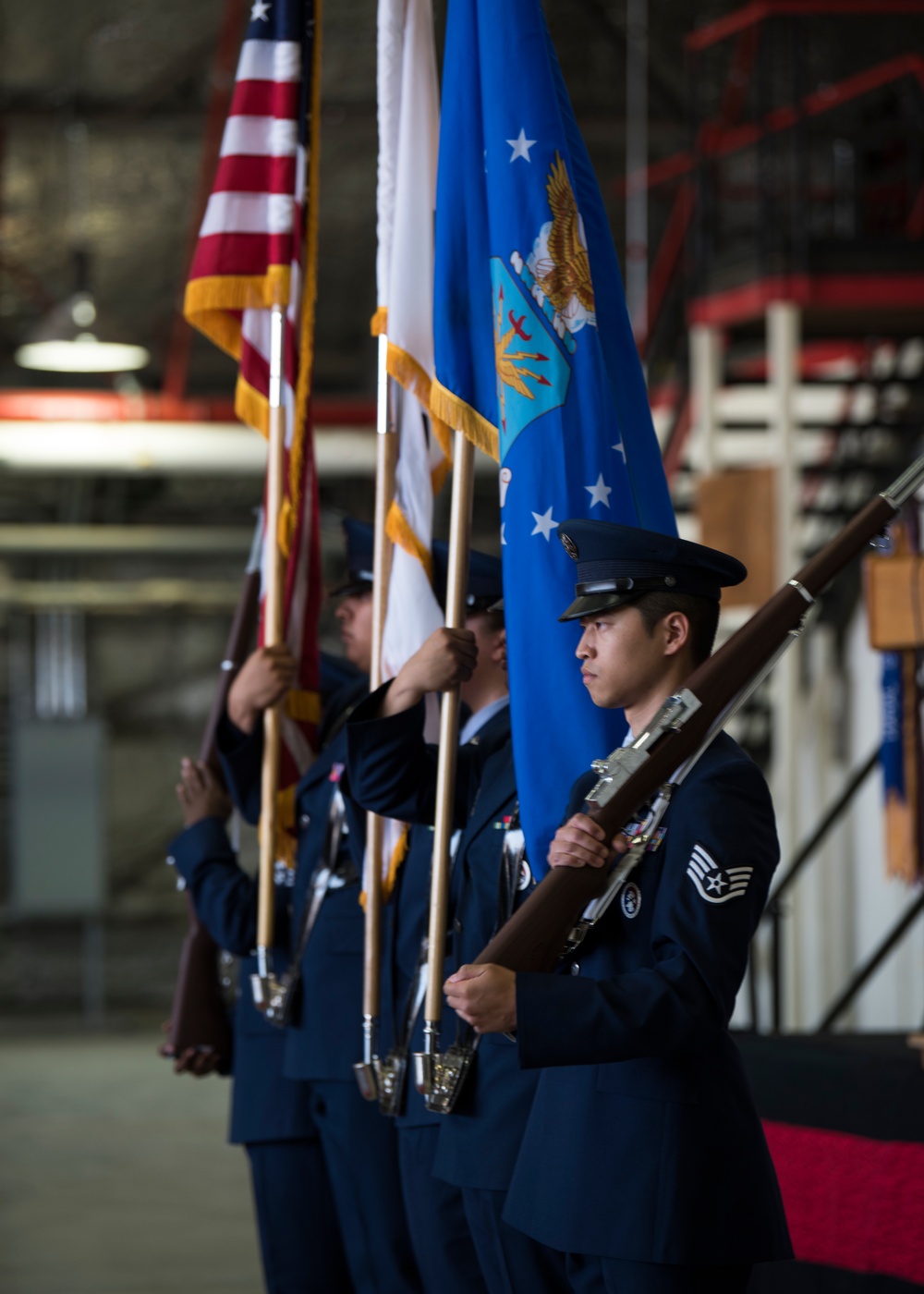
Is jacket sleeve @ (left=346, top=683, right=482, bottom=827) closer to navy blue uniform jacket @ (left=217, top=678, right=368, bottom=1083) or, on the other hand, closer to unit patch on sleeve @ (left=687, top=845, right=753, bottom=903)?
navy blue uniform jacket @ (left=217, top=678, right=368, bottom=1083)

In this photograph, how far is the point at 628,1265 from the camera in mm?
1728

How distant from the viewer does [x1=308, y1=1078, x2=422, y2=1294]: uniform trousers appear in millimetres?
2777

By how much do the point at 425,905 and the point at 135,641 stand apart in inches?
309

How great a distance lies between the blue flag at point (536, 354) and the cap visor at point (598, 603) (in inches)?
13.7

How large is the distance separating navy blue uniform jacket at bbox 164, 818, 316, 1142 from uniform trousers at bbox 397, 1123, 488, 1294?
0.62 meters

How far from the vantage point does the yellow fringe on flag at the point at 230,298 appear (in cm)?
310

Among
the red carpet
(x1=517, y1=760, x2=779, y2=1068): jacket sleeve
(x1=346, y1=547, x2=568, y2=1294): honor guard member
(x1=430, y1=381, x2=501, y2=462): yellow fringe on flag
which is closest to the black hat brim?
(x1=517, y1=760, x2=779, y2=1068): jacket sleeve

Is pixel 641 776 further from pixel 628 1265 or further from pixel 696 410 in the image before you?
pixel 696 410

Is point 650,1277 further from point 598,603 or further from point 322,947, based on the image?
point 322,947

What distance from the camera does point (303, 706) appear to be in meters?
3.24

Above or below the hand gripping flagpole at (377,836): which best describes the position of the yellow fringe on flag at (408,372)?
above

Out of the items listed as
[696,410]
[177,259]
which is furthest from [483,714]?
[177,259]

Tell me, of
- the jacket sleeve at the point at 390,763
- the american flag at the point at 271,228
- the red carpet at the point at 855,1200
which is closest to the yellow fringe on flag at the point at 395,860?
the jacket sleeve at the point at 390,763

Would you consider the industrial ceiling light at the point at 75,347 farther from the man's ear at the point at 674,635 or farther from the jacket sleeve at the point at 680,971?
the jacket sleeve at the point at 680,971
